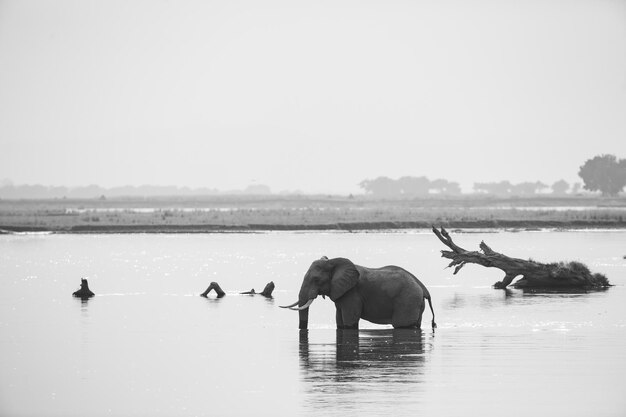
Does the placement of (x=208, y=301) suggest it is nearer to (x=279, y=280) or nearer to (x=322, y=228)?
(x=279, y=280)

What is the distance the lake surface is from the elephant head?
2.90 feet

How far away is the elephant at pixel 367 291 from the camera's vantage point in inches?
947

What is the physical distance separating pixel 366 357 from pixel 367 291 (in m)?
3.26

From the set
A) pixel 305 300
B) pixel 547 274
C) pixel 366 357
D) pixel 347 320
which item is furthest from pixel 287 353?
pixel 547 274

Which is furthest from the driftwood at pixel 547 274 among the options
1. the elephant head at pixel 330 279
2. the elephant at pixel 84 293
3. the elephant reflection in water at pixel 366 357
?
the elephant head at pixel 330 279

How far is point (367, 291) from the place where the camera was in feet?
79.4

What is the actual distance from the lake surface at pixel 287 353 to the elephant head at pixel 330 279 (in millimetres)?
884

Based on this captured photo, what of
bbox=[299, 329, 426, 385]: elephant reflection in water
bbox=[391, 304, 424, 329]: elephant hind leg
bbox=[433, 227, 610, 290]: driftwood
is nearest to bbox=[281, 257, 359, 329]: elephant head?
bbox=[299, 329, 426, 385]: elephant reflection in water

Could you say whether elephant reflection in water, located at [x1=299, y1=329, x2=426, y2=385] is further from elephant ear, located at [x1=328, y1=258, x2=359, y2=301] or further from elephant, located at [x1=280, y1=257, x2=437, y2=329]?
elephant ear, located at [x1=328, y1=258, x2=359, y2=301]

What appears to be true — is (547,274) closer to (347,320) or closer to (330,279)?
(347,320)

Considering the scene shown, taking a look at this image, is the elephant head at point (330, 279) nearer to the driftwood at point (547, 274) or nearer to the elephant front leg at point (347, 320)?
the elephant front leg at point (347, 320)

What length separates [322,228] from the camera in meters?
87.4

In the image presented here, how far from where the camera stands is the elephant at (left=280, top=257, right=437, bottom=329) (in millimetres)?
24047

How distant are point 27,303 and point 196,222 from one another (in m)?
60.3
